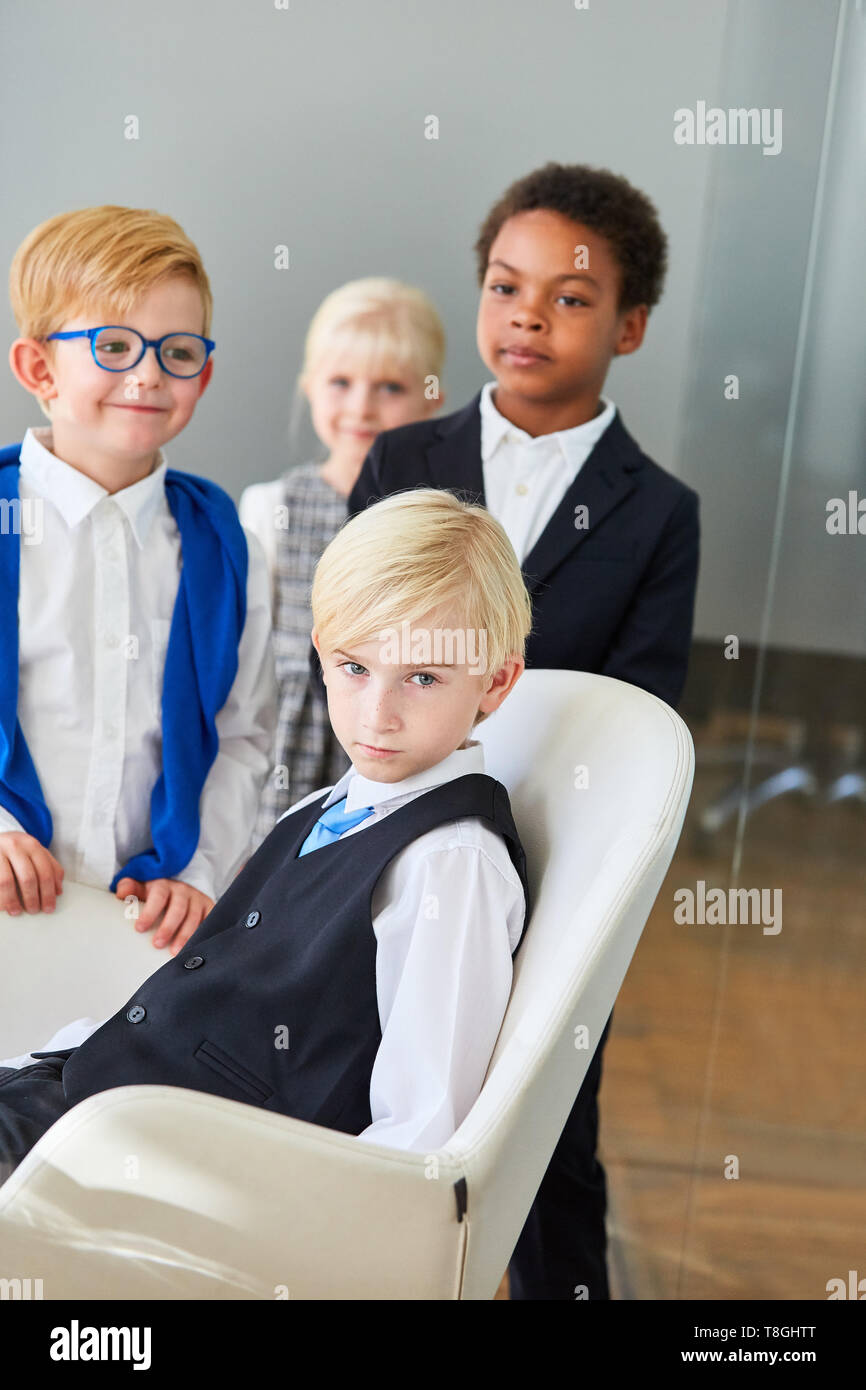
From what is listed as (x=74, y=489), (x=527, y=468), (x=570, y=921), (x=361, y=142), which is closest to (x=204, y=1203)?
(x=570, y=921)

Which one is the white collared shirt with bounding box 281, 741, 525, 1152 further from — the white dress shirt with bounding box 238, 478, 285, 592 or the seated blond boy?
the white dress shirt with bounding box 238, 478, 285, 592

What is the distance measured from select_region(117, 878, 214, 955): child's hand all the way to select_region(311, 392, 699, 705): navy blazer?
1.58ft

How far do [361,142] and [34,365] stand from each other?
1590 mm

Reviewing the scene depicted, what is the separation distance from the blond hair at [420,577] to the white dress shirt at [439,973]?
0.55ft

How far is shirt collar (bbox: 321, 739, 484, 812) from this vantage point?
109 cm

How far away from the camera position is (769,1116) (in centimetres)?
189

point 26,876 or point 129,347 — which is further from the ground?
point 129,347

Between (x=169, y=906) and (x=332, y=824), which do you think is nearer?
(x=332, y=824)

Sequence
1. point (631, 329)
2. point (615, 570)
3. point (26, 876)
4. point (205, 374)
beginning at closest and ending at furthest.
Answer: point (26, 876) → point (205, 374) → point (615, 570) → point (631, 329)

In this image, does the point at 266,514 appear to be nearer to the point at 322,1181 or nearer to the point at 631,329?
the point at 631,329

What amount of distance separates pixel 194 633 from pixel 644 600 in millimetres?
541

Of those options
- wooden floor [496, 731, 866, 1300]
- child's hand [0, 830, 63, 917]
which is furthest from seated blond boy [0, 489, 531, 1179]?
wooden floor [496, 731, 866, 1300]

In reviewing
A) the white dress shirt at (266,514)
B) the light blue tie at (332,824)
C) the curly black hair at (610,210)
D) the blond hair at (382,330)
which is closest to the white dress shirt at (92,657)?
the light blue tie at (332,824)
